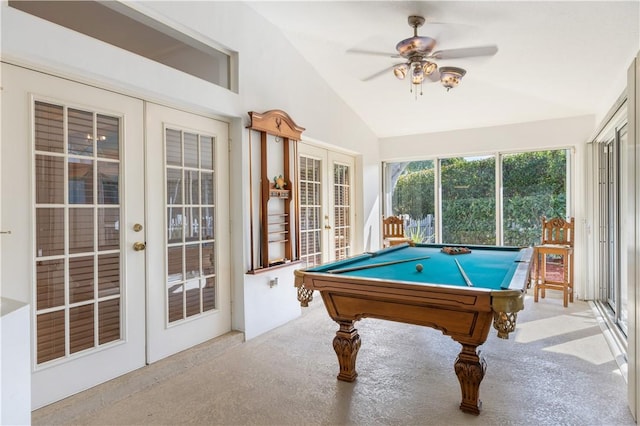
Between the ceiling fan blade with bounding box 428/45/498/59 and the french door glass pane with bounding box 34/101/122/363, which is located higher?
the ceiling fan blade with bounding box 428/45/498/59

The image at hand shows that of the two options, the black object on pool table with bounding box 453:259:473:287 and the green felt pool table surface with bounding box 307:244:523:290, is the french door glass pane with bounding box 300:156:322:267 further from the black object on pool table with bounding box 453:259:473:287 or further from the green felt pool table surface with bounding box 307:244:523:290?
the black object on pool table with bounding box 453:259:473:287

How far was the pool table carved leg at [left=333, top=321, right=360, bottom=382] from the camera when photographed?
2598 millimetres

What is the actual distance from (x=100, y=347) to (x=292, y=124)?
2664 mm

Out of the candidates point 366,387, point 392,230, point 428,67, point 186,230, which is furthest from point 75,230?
point 392,230

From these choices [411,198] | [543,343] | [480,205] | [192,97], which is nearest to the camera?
[192,97]

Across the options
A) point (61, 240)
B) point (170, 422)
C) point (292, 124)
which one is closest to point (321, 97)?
point (292, 124)

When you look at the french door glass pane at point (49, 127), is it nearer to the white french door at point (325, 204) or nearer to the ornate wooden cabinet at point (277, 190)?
the ornate wooden cabinet at point (277, 190)

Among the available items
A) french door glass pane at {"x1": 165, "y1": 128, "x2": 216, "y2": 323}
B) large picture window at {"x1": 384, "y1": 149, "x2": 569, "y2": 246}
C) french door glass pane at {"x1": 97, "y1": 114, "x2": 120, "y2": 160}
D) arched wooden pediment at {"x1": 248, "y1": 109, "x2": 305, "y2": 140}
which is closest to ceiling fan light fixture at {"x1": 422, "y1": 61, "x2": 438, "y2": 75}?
arched wooden pediment at {"x1": 248, "y1": 109, "x2": 305, "y2": 140}

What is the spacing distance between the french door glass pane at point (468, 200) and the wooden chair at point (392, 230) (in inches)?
27.7

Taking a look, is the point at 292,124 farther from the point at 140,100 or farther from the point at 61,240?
the point at 61,240

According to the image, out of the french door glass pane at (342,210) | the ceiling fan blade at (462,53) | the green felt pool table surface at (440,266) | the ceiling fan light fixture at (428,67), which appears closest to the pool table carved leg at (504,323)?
the green felt pool table surface at (440,266)

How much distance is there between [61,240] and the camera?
2289 millimetres

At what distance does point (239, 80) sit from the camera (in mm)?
3418

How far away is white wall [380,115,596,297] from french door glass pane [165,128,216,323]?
11.9ft
